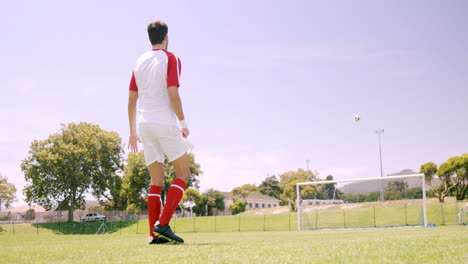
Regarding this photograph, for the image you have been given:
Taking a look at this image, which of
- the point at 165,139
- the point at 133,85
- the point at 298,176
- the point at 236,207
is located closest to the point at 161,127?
the point at 165,139

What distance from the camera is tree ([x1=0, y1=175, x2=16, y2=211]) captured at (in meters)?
69.9

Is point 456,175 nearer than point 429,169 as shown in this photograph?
Yes

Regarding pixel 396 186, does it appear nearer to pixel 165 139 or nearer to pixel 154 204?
pixel 154 204

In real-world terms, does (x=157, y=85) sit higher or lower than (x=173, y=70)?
lower

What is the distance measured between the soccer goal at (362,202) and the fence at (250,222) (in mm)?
85

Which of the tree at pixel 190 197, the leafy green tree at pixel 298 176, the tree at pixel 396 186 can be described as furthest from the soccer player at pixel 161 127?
the leafy green tree at pixel 298 176

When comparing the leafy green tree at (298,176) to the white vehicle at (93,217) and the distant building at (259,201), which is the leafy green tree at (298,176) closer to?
the distant building at (259,201)

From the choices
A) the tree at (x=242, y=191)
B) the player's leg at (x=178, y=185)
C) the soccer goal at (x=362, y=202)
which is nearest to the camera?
the player's leg at (x=178, y=185)

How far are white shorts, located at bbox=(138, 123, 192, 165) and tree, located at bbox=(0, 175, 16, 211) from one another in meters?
75.6

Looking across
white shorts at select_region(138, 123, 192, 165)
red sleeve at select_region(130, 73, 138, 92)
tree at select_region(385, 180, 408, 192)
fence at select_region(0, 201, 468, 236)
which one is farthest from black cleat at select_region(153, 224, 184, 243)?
fence at select_region(0, 201, 468, 236)

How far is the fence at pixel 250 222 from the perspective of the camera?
35.2 metres

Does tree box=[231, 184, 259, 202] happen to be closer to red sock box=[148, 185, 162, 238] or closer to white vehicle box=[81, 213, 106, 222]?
white vehicle box=[81, 213, 106, 222]

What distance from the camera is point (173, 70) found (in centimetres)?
439

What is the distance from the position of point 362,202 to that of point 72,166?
116 feet
